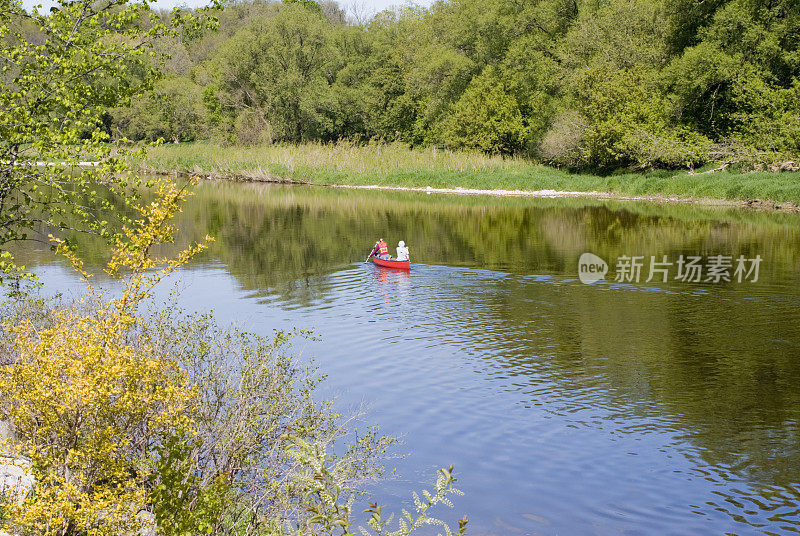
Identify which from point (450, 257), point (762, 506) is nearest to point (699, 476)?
point (762, 506)

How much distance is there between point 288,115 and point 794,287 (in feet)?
251

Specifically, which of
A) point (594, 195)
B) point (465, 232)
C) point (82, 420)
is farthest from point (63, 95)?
point (594, 195)

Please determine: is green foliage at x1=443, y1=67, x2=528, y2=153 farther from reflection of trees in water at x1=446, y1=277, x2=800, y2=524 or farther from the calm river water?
reflection of trees in water at x1=446, y1=277, x2=800, y2=524

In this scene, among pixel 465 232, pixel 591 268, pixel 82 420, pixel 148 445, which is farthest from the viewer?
pixel 465 232

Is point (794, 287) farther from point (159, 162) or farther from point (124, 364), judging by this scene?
point (159, 162)

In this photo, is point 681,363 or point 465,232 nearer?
point 681,363

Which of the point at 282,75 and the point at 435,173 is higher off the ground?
the point at 282,75

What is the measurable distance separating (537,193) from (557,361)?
4395 cm

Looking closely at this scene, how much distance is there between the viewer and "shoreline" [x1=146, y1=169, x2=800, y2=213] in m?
48.4

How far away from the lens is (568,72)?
6775 cm

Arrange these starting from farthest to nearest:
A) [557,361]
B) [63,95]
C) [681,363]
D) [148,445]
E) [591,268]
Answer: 1. [591,268]
2. [557,361]
3. [681,363]
4. [63,95]
5. [148,445]

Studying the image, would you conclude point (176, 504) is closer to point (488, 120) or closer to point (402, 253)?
point (402, 253)

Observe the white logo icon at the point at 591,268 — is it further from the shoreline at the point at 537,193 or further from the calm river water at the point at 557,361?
the shoreline at the point at 537,193

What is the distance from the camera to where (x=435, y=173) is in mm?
70125
